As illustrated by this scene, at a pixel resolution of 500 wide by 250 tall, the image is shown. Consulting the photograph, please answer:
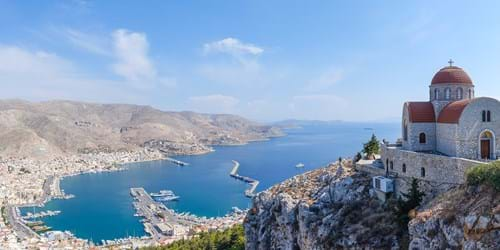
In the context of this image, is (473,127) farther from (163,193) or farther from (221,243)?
(163,193)

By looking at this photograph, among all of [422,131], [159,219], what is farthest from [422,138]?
[159,219]

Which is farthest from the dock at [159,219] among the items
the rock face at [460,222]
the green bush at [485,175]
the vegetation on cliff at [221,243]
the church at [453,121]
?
the green bush at [485,175]

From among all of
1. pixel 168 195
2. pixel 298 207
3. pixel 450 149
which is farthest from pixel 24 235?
pixel 450 149

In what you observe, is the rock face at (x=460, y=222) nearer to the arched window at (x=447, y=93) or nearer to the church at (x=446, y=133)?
the church at (x=446, y=133)

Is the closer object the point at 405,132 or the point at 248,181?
the point at 405,132

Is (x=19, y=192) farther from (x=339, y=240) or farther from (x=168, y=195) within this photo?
(x=339, y=240)

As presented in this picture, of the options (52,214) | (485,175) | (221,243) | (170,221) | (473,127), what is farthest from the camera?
(52,214)

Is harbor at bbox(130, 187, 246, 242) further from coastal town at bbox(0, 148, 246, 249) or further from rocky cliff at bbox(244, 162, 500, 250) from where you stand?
rocky cliff at bbox(244, 162, 500, 250)
